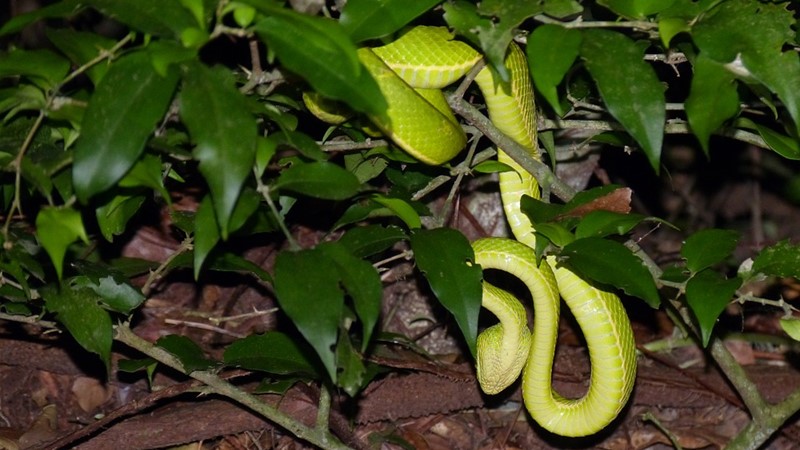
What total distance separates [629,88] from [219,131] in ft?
2.12

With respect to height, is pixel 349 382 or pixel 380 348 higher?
pixel 349 382

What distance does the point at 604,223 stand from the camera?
185 cm

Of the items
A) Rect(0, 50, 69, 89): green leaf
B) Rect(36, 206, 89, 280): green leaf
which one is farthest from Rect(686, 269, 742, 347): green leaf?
→ Rect(0, 50, 69, 89): green leaf

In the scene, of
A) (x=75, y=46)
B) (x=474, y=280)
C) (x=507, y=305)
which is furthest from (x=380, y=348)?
(x=75, y=46)

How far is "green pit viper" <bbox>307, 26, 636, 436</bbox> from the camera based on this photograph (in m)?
1.94

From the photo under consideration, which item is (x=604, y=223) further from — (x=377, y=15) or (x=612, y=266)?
(x=377, y=15)

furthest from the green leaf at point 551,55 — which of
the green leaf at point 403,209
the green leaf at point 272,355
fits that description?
the green leaf at point 272,355

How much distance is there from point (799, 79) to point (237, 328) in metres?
2.10

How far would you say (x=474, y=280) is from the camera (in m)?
1.78

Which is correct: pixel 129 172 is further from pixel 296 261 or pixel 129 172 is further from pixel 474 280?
pixel 474 280

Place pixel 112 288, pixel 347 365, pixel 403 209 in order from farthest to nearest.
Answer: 1. pixel 112 288
2. pixel 403 209
3. pixel 347 365

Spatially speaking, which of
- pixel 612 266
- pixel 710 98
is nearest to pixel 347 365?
pixel 612 266

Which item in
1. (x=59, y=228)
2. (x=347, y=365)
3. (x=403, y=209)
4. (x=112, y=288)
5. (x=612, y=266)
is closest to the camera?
(x=59, y=228)

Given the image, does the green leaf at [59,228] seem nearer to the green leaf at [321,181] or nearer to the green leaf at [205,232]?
the green leaf at [205,232]
